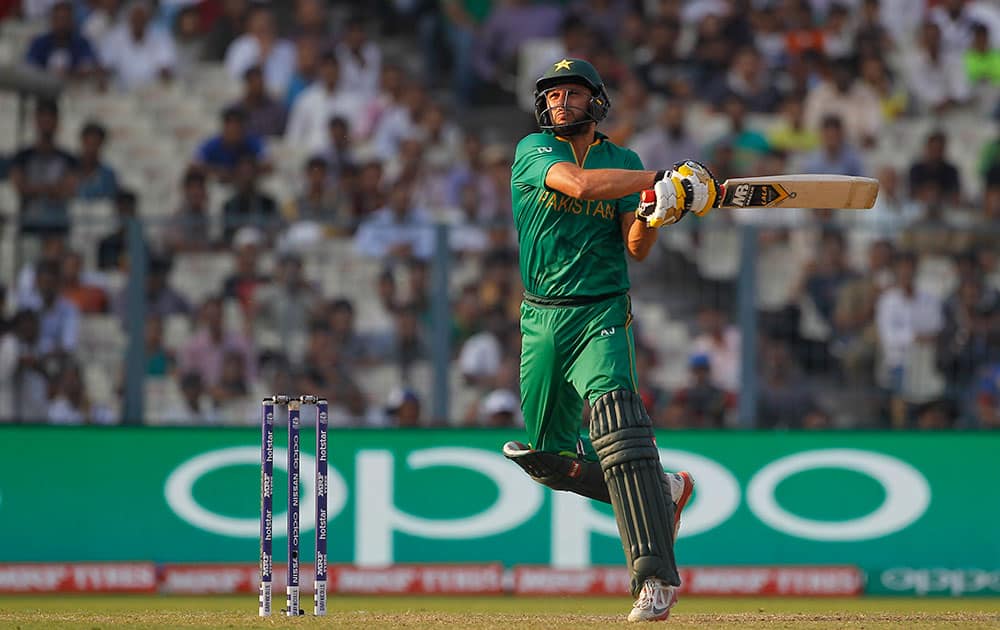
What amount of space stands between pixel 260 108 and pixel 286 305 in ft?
12.6

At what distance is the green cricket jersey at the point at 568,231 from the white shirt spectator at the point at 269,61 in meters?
8.08

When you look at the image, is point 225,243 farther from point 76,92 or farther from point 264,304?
point 76,92

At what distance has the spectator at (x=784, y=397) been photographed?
11.4 meters

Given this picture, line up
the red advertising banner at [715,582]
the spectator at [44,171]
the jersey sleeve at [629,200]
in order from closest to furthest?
the jersey sleeve at [629,200], the red advertising banner at [715,582], the spectator at [44,171]

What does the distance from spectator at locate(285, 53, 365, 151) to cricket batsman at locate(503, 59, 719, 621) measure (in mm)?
7407

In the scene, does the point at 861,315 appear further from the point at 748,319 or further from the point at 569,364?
the point at 569,364

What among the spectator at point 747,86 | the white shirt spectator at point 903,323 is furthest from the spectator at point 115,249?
the spectator at point 747,86

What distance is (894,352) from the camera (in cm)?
1141

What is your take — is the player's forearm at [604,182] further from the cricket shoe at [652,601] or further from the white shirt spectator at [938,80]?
the white shirt spectator at [938,80]

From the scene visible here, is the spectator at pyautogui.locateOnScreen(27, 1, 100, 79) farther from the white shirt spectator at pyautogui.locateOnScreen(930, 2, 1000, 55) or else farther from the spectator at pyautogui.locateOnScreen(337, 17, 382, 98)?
the white shirt spectator at pyautogui.locateOnScreen(930, 2, 1000, 55)

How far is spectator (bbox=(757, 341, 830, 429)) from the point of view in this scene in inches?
449

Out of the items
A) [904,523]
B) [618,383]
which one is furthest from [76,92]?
[618,383]

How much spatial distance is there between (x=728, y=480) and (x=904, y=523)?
3.95 ft

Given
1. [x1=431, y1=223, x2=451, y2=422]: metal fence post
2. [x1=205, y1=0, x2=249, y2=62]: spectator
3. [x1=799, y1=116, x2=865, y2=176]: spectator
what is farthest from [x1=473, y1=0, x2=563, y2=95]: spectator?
[x1=431, y1=223, x2=451, y2=422]: metal fence post
